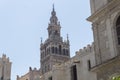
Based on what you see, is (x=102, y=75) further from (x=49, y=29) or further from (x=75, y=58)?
(x=49, y=29)

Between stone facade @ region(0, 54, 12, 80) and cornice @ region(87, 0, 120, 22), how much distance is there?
1158 inches

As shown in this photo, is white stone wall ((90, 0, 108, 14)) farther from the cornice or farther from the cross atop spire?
the cross atop spire

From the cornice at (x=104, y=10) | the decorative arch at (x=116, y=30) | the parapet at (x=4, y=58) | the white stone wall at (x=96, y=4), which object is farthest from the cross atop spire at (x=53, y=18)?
the decorative arch at (x=116, y=30)

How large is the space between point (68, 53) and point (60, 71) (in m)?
55.0

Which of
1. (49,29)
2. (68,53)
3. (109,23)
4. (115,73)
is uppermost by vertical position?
(49,29)

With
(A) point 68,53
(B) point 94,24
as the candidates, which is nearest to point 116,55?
(B) point 94,24

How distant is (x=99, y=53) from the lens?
1916 centimetres

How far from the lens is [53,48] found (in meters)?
89.6

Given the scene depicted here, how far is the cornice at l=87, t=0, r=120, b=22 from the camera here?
1884 cm

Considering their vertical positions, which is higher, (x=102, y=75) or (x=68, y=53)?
(x=68, y=53)

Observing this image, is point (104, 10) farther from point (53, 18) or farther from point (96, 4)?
point (53, 18)

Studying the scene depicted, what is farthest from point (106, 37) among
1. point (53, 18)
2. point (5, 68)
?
point (53, 18)

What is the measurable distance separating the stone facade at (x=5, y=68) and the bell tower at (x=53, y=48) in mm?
38672

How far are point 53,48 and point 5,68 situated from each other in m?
41.9
